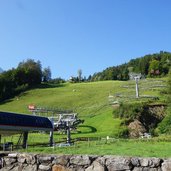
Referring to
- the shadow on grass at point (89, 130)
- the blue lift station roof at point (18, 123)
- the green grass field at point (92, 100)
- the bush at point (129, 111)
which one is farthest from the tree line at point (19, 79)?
the blue lift station roof at point (18, 123)

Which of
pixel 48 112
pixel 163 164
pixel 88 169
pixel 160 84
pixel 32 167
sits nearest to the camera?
pixel 163 164

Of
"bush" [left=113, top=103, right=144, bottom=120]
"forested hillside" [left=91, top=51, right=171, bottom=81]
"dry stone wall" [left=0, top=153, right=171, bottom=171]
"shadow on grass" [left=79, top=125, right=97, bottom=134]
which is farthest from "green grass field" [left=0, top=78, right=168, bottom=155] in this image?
"dry stone wall" [left=0, top=153, right=171, bottom=171]

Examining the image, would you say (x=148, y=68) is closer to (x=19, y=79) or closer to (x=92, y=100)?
(x=19, y=79)

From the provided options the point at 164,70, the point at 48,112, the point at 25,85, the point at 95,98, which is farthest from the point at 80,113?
the point at 164,70

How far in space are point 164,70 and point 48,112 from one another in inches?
3249

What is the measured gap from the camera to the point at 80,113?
91688 millimetres

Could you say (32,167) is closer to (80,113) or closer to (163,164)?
(163,164)

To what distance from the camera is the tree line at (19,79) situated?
129250mm

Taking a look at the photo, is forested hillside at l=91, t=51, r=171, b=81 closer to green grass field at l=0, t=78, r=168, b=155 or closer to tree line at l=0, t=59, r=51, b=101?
green grass field at l=0, t=78, r=168, b=155

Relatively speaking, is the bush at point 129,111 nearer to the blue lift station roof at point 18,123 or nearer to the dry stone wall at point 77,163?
the blue lift station roof at point 18,123

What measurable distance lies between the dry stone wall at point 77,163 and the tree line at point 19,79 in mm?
116365

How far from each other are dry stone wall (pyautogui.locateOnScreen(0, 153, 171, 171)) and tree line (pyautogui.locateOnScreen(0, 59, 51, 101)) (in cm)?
11637

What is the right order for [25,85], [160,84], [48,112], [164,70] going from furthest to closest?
[164,70], [25,85], [160,84], [48,112]

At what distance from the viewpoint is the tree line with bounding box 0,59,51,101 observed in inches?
5089
